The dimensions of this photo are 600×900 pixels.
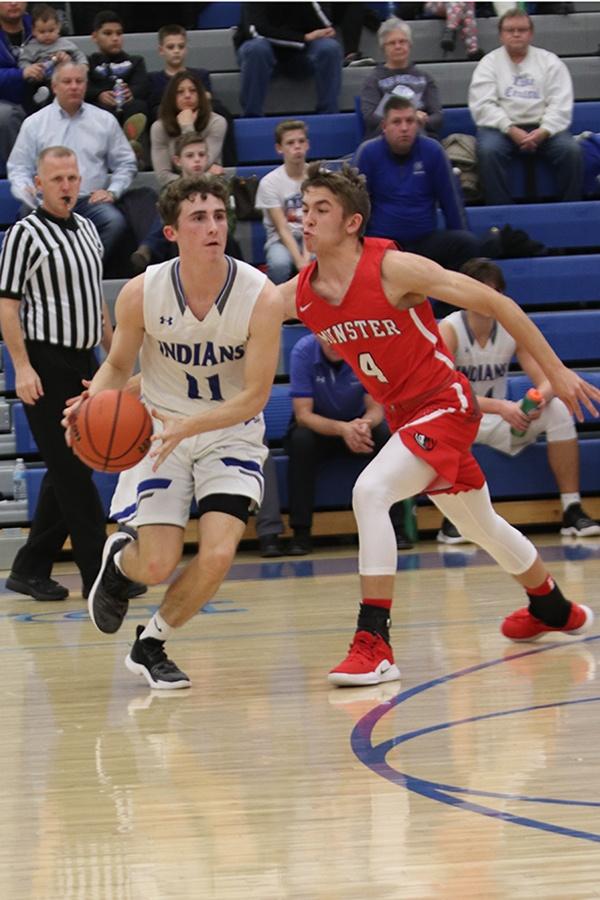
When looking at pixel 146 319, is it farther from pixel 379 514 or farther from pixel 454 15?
pixel 454 15

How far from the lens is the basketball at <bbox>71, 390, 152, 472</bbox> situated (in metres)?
4.66

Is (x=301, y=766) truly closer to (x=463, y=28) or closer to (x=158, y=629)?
(x=158, y=629)

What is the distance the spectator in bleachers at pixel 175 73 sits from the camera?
10367mm

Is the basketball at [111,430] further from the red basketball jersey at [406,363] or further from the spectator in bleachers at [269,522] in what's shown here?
the spectator in bleachers at [269,522]

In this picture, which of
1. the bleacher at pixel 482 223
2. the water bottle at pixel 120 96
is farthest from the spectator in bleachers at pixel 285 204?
the water bottle at pixel 120 96

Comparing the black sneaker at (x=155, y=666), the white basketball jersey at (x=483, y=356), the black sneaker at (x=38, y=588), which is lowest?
the black sneaker at (x=38, y=588)

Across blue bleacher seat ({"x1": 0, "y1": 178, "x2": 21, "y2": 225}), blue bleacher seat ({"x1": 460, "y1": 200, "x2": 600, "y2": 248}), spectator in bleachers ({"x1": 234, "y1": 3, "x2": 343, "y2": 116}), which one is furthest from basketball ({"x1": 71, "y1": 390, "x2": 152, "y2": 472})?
spectator in bleachers ({"x1": 234, "y1": 3, "x2": 343, "y2": 116})

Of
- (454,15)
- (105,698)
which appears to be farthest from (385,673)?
(454,15)

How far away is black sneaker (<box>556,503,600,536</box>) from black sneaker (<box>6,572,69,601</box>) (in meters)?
3.08

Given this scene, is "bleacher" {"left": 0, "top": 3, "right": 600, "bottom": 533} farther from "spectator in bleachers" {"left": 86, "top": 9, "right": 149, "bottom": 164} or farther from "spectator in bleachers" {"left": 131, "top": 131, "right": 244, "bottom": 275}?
"spectator in bleachers" {"left": 86, "top": 9, "right": 149, "bottom": 164}

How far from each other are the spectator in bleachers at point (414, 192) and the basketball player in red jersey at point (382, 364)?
4.45 meters

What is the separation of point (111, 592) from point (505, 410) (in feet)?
13.0

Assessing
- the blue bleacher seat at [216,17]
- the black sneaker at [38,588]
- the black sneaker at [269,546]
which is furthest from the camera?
the blue bleacher seat at [216,17]

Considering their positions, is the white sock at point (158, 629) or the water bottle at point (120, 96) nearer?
the white sock at point (158, 629)
